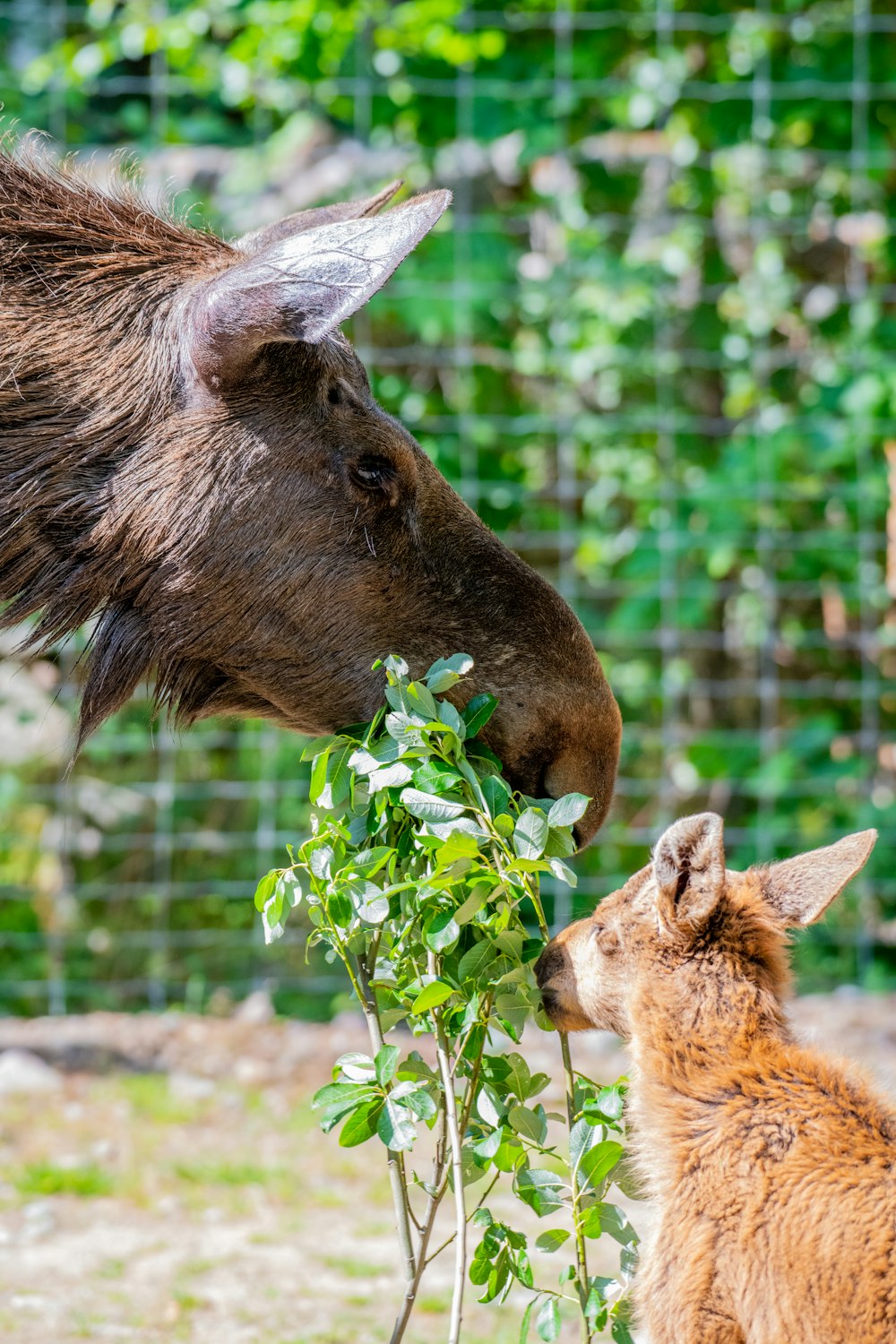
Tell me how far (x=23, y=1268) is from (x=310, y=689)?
2170mm

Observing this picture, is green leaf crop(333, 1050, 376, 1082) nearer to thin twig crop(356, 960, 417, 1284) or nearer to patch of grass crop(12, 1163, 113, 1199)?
thin twig crop(356, 960, 417, 1284)

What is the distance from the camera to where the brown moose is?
243 centimetres

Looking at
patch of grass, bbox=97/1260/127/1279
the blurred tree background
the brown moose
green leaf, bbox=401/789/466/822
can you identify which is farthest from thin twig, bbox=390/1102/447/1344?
the blurred tree background

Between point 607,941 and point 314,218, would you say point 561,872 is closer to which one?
point 607,941

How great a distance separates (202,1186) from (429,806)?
288 cm

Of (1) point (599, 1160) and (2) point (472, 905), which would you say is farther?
(1) point (599, 1160)

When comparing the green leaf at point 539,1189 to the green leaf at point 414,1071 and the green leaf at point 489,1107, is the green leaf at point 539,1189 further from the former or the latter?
the green leaf at point 414,1071

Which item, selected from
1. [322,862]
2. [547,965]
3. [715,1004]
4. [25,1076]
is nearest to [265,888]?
[322,862]

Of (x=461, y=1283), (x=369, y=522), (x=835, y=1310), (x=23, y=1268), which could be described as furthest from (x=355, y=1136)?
(x=23, y=1268)

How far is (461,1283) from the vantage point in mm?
2783

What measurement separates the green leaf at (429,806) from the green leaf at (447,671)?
24 centimetres

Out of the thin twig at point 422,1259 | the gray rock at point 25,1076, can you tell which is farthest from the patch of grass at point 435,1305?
the gray rock at point 25,1076

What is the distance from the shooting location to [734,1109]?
2695 mm

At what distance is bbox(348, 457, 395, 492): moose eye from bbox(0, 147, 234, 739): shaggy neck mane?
1.35 feet
